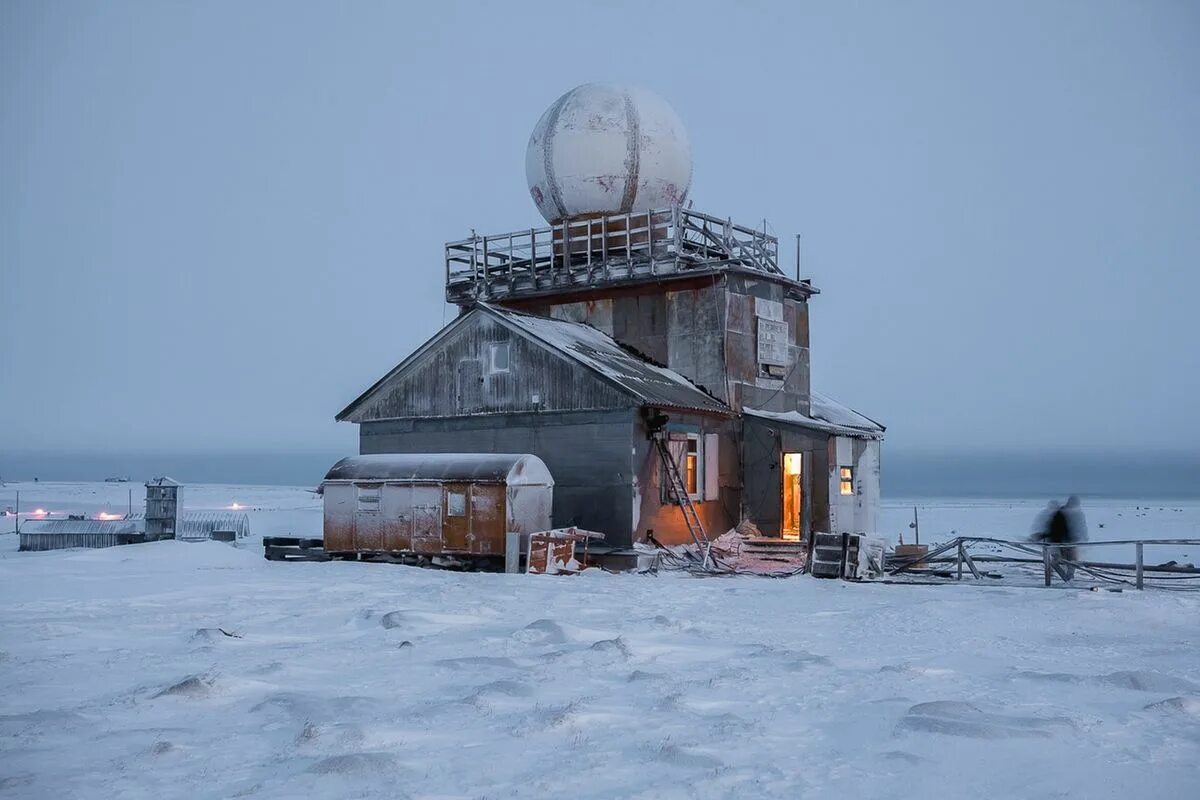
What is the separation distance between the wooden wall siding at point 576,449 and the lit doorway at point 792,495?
6.31 m

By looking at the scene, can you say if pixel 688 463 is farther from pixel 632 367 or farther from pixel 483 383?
pixel 483 383

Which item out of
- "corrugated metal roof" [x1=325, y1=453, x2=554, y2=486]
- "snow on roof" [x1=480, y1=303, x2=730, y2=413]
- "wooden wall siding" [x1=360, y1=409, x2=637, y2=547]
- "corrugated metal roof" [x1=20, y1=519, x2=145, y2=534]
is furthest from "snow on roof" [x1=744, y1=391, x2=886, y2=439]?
"corrugated metal roof" [x1=20, y1=519, x2=145, y2=534]

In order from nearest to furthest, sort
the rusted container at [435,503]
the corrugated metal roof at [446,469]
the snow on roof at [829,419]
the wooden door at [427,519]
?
the rusted container at [435,503] < the corrugated metal roof at [446,469] < the wooden door at [427,519] < the snow on roof at [829,419]

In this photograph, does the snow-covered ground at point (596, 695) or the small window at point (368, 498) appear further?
the small window at point (368, 498)

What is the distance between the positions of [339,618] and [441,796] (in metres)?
8.84

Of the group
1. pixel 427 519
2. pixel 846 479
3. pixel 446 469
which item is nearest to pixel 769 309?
pixel 846 479

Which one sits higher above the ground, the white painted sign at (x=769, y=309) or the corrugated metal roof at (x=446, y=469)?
the white painted sign at (x=769, y=309)

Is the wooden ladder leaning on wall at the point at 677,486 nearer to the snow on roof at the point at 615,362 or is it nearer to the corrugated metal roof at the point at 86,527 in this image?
the snow on roof at the point at 615,362

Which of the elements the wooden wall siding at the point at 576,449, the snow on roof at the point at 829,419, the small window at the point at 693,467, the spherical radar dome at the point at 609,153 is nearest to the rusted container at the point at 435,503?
the wooden wall siding at the point at 576,449

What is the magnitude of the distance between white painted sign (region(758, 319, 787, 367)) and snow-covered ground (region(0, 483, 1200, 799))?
1265cm

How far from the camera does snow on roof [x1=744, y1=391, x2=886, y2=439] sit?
29.7 m

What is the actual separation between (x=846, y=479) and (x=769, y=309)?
5.35 meters

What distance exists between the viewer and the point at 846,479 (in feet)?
100.0

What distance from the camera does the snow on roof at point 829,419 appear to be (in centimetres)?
2966
